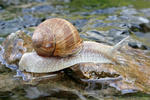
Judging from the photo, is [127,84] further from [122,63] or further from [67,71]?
[67,71]

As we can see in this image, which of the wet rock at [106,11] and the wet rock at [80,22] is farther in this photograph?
the wet rock at [106,11]

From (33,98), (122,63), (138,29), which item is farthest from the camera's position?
(138,29)

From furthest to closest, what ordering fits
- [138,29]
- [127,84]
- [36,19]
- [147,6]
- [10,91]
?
[147,6]
[36,19]
[138,29]
[127,84]
[10,91]

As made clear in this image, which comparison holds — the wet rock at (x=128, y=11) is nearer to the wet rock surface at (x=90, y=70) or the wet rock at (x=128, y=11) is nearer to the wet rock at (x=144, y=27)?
the wet rock surface at (x=90, y=70)

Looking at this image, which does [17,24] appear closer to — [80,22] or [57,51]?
[80,22]

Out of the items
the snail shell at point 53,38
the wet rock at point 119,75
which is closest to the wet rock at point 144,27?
the wet rock at point 119,75

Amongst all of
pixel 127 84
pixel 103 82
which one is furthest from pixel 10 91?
pixel 127 84

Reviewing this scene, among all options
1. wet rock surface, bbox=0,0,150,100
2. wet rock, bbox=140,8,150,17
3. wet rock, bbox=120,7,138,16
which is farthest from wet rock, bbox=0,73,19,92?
wet rock, bbox=140,8,150,17

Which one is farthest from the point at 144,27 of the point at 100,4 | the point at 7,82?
the point at 7,82
